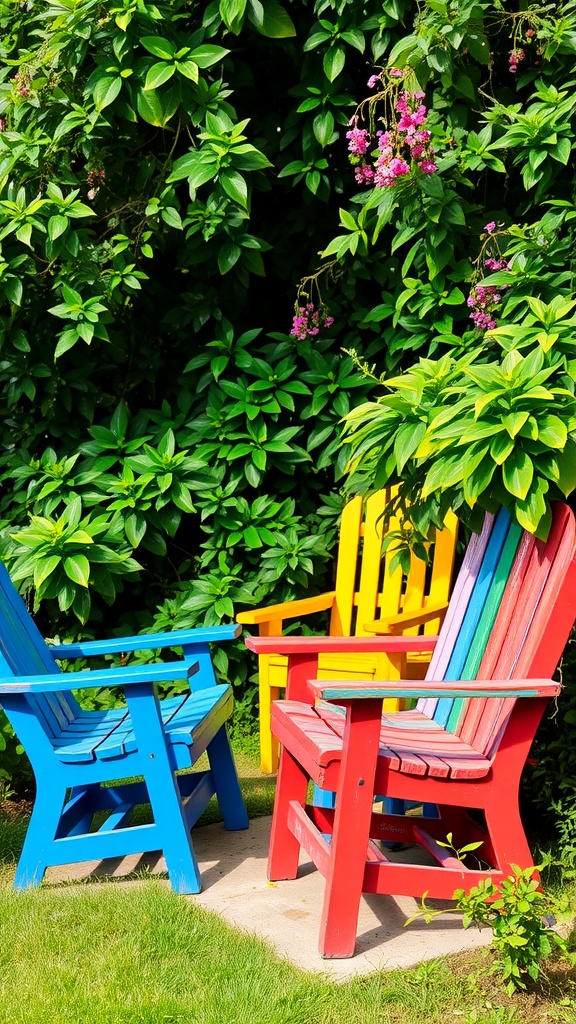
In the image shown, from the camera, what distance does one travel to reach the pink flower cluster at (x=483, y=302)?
173 inches

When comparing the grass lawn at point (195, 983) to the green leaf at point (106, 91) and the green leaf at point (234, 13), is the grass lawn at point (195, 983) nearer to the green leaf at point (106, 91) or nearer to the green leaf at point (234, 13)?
the green leaf at point (106, 91)

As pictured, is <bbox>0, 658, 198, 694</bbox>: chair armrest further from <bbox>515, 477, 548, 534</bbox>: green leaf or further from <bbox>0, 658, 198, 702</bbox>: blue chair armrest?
<bbox>515, 477, 548, 534</bbox>: green leaf

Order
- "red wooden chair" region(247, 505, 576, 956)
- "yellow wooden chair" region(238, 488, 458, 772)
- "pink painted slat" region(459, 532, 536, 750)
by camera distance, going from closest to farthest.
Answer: "red wooden chair" region(247, 505, 576, 956)
"pink painted slat" region(459, 532, 536, 750)
"yellow wooden chair" region(238, 488, 458, 772)

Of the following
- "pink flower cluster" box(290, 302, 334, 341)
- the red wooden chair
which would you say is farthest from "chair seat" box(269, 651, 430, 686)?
"pink flower cluster" box(290, 302, 334, 341)

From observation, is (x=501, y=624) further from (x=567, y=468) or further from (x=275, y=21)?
(x=275, y=21)

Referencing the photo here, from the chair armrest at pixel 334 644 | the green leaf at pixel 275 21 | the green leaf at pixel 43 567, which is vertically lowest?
the green leaf at pixel 43 567

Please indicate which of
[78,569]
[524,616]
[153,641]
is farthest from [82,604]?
[524,616]

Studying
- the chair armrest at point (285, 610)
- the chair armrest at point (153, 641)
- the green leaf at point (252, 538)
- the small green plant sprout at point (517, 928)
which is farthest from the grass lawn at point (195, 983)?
the green leaf at point (252, 538)

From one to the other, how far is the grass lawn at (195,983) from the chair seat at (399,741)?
49 cm

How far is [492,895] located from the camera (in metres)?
2.75

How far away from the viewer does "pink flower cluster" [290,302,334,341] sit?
17.2ft

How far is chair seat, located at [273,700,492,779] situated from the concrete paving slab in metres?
0.48

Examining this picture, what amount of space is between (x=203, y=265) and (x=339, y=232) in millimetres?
724

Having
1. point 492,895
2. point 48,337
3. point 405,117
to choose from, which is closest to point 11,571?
point 48,337
